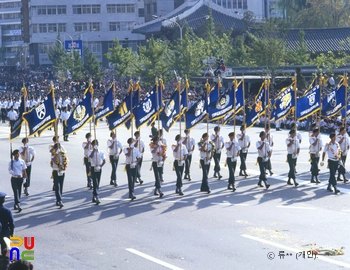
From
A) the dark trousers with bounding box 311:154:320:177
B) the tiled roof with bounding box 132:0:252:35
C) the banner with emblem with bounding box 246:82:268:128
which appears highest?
the tiled roof with bounding box 132:0:252:35

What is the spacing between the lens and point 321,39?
57.9 meters

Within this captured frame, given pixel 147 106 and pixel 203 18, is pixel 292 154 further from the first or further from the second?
pixel 203 18

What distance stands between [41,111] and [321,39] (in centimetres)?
4126

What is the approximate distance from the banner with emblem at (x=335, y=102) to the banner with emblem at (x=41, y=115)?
34.0 feet

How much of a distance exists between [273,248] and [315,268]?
1.46 meters

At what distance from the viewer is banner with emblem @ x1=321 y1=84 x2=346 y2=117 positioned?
25.5 meters

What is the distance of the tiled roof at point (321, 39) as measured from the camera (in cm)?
5669

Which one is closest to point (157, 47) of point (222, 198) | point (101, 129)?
point (101, 129)

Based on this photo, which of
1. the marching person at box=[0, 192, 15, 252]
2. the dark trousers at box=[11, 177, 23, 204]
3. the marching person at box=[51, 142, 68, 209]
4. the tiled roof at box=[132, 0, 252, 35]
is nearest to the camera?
the marching person at box=[0, 192, 15, 252]

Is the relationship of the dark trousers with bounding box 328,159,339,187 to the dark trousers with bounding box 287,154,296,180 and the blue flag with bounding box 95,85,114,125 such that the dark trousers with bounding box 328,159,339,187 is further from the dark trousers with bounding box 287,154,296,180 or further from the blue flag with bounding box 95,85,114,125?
the blue flag with bounding box 95,85,114,125

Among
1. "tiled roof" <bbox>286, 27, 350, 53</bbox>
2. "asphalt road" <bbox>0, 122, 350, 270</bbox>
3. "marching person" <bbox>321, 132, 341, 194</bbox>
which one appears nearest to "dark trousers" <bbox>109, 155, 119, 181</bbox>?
"asphalt road" <bbox>0, 122, 350, 270</bbox>

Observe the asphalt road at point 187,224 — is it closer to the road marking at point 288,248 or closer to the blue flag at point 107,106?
the road marking at point 288,248

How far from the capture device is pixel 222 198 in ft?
65.0

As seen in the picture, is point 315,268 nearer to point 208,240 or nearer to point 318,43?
point 208,240
